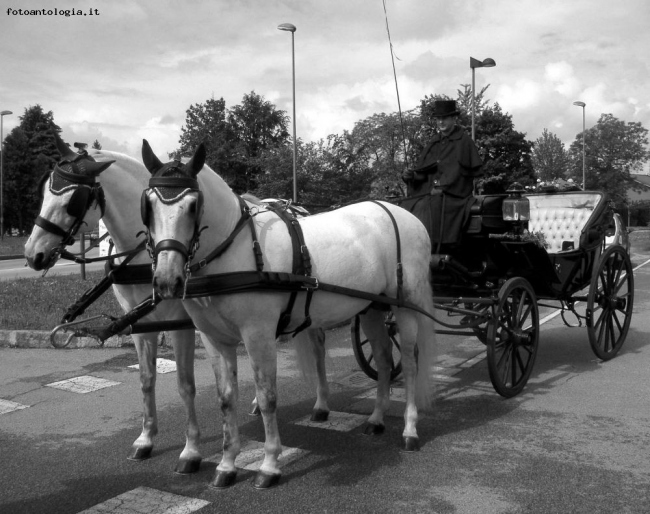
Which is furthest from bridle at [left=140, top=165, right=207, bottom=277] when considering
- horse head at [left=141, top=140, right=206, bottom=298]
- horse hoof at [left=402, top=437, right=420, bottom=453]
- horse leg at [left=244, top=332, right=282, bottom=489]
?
horse hoof at [left=402, top=437, right=420, bottom=453]

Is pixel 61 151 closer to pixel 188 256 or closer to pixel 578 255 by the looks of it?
pixel 188 256

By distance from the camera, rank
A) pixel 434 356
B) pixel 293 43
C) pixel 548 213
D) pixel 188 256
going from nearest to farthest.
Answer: pixel 188 256
pixel 434 356
pixel 548 213
pixel 293 43

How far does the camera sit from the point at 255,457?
14.4 ft

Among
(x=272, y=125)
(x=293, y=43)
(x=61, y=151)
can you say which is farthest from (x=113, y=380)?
(x=272, y=125)

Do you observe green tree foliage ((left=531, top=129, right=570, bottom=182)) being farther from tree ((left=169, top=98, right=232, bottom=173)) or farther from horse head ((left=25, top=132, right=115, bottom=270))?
horse head ((left=25, top=132, right=115, bottom=270))

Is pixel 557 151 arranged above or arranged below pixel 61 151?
above

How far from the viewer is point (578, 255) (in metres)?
6.92

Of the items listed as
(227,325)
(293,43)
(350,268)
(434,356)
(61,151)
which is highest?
(293,43)

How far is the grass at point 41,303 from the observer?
866 cm

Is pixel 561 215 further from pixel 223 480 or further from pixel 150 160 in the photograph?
pixel 150 160

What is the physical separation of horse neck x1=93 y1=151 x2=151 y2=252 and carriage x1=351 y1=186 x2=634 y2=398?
256 cm

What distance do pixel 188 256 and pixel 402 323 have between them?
6.86ft

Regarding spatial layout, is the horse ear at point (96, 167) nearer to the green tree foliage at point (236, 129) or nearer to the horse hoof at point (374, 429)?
the horse hoof at point (374, 429)

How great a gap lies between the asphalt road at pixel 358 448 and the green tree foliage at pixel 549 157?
163ft
